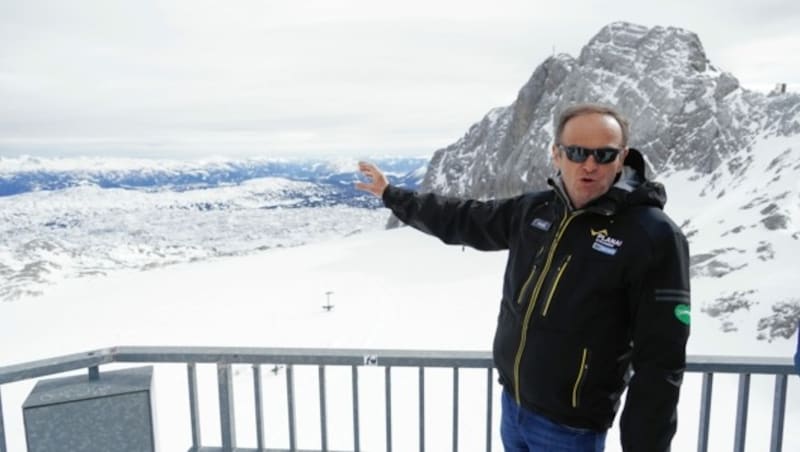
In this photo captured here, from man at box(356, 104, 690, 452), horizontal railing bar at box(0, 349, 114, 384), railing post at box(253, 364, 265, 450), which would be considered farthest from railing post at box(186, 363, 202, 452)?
man at box(356, 104, 690, 452)

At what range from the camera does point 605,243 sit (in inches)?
87.2

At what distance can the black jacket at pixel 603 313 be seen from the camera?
2090 millimetres

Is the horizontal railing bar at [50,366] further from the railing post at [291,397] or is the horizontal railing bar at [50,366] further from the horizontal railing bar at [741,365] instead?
the horizontal railing bar at [741,365]

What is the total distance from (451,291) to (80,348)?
12458mm

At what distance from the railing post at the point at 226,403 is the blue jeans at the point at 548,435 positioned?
5.78 ft

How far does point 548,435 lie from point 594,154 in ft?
4.40

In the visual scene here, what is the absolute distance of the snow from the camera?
7920 millimetres

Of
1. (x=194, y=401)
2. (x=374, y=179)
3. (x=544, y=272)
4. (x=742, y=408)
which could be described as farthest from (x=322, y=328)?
(x=544, y=272)

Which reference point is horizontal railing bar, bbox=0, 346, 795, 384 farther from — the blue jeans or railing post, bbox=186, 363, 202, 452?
the blue jeans

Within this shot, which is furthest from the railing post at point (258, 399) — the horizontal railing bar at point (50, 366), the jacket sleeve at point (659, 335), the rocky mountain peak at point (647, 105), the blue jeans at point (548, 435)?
the rocky mountain peak at point (647, 105)

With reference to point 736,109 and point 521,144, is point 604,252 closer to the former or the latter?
point 736,109

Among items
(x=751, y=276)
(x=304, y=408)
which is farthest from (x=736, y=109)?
(x=304, y=408)

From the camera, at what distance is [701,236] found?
18.5 m

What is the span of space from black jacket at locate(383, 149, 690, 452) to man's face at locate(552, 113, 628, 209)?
0.18ft
